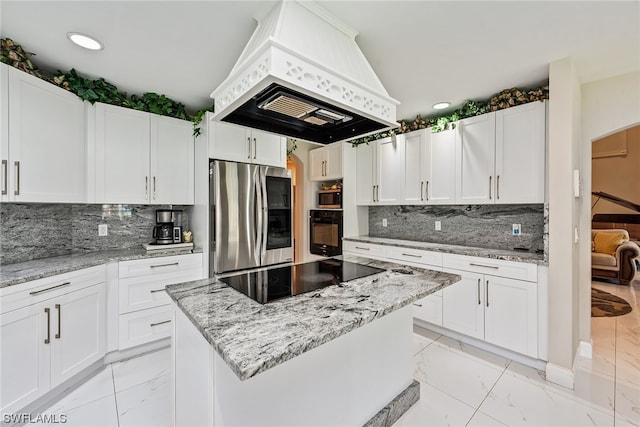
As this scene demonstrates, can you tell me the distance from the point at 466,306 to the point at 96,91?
12.7ft

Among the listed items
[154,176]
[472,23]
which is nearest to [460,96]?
[472,23]

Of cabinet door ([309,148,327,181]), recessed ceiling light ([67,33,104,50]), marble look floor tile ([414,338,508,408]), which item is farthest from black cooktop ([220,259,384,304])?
cabinet door ([309,148,327,181])

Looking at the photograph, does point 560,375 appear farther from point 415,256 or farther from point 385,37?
point 385,37

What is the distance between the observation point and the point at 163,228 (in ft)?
9.41

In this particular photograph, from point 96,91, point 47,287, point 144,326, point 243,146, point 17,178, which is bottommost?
point 144,326

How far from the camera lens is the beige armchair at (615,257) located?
15.1 ft

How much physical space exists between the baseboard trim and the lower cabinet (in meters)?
3.62

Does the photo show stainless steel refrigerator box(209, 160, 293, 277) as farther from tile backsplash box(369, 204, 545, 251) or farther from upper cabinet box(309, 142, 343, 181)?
tile backsplash box(369, 204, 545, 251)

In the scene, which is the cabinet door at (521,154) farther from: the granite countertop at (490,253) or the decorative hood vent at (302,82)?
the decorative hood vent at (302,82)

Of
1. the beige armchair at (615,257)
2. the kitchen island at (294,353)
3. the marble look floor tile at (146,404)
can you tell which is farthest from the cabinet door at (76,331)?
the beige armchair at (615,257)

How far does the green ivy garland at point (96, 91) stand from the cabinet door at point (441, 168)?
2478 mm

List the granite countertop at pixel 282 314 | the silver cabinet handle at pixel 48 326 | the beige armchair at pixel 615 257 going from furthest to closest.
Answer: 1. the beige armchair at pixel 615 257
2. the silver cabinet handle at pixel 48 326
3. the granite countertop at pixel 282 314

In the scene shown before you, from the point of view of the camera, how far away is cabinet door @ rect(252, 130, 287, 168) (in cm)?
300

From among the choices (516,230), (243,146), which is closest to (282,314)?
(243,146)
